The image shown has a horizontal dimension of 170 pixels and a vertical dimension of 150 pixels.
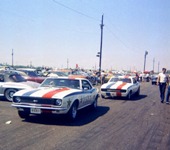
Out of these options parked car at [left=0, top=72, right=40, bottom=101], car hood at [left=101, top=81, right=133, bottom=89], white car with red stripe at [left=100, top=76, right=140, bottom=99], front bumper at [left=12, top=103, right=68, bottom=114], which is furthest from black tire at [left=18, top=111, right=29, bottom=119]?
car hood at [left=101, top=81, right=133, bottom=89]

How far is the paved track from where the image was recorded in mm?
5199

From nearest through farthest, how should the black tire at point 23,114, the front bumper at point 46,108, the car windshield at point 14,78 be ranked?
the front bumper at point 46,108
the black tire at point 23,114
the car windshield at point 14,78

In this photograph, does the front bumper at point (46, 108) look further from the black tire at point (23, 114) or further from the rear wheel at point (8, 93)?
the rear wheel at point (8, 93)

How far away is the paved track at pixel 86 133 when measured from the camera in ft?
17.1

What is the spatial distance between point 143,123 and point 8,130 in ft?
13.3

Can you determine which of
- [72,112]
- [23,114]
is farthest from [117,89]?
[23,114]

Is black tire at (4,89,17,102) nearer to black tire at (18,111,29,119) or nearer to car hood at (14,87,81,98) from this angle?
black tire at (18,111,29,119)

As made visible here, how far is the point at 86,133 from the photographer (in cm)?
621

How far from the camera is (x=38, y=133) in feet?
19.7

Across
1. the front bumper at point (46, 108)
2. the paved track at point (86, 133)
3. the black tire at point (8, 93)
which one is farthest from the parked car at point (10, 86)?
the front bumper at point (46, 108)

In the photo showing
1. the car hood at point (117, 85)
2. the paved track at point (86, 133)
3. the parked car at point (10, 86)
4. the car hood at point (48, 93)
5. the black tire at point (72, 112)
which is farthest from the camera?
the car hood at point (117, 85)

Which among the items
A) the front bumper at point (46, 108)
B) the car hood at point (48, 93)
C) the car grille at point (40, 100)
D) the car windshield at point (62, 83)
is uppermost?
the car windshield at point (62, 83)

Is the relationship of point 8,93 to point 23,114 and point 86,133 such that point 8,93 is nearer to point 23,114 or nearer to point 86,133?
point 23,114

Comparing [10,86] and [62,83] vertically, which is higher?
[62,83]
